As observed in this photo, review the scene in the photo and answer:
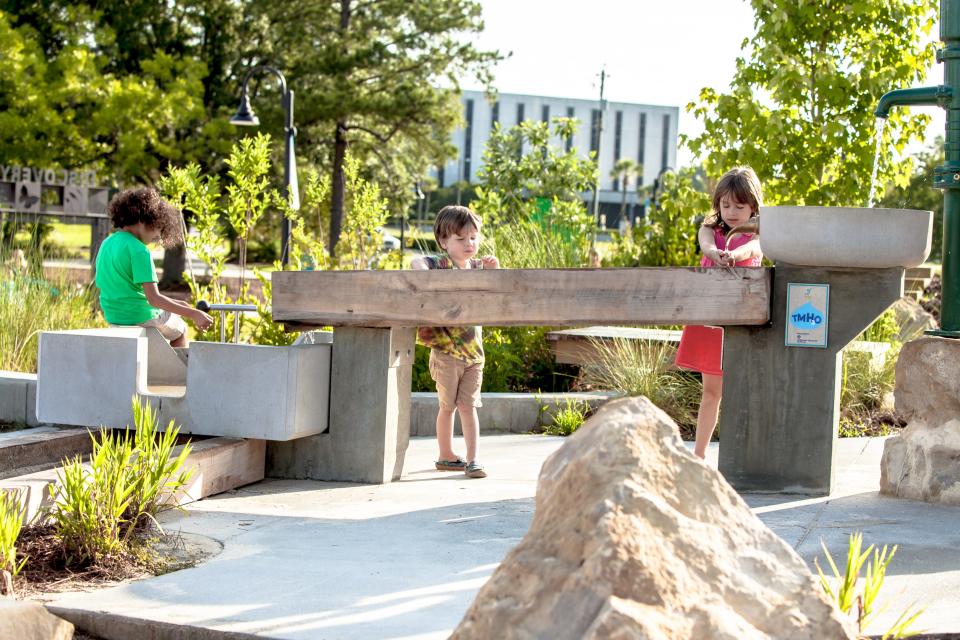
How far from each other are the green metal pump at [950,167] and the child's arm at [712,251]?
1045mm

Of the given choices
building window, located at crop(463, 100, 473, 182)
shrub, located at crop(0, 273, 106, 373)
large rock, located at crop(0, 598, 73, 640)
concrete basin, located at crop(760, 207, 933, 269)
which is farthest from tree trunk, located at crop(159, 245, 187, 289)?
building window, located at crop(463, 100, 473, 182)

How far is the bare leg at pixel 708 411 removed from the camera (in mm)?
5895

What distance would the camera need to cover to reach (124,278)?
20.9 ft

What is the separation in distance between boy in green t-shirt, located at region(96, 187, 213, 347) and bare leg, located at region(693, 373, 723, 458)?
2.85m

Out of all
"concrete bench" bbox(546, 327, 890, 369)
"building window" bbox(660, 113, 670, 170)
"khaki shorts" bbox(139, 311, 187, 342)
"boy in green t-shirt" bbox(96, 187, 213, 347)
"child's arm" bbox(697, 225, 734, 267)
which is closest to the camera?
"child's arm" bbox(697, 225, 734, 267)

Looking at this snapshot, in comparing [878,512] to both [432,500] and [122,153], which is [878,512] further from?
[122,153]

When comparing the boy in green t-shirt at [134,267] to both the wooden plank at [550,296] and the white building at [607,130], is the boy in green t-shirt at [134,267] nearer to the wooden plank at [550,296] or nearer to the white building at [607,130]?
the wooden plank at [550,296]

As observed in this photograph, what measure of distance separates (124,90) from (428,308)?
23.4 meters

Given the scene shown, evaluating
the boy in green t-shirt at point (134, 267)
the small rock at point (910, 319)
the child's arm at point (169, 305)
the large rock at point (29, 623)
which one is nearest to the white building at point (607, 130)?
the small rock at point (910, 319)

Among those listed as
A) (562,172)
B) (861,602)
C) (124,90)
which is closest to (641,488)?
(861,602)

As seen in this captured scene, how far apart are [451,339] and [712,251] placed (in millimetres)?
1482

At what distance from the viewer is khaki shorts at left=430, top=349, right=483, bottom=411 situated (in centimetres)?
608

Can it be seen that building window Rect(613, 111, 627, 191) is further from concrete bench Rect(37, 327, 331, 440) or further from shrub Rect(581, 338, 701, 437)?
concrete bench Rect(37, 327, 331, 440)

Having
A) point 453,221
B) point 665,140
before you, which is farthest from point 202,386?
point 665,140
